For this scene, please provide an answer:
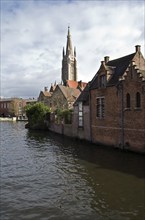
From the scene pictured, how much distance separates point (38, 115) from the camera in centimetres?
5772

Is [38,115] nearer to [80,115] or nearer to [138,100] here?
[80,115]

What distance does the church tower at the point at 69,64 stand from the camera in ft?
411

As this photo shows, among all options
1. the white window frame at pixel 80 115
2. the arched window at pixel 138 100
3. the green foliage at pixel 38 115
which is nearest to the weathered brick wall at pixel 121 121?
the arched window at pixel 138 100

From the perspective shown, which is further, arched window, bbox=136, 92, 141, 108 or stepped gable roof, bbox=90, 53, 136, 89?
stepped gable roof, bbox=90, 53, 136, 89

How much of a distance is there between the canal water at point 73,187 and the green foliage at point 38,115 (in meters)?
31.8

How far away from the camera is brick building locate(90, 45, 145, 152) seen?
2545 cm

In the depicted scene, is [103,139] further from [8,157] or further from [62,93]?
[62,93]

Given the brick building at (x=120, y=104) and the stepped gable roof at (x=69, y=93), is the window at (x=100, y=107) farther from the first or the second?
the stepped gable roof at (x=69, y=93)

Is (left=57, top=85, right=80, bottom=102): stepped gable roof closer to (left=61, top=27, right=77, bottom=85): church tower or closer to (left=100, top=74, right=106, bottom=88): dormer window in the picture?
(left=61, top=27, right=77, bottom=85): church tower

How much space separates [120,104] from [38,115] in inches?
1270

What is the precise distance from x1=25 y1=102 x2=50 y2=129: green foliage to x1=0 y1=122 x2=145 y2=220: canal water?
104 feet

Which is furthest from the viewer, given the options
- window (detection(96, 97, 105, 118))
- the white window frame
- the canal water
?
the white window frame

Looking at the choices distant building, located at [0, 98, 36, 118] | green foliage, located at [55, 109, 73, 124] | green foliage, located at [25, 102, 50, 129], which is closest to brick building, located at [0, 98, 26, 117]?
distant building, located at [0, 98, 36, 118]

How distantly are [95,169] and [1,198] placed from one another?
7826mm
